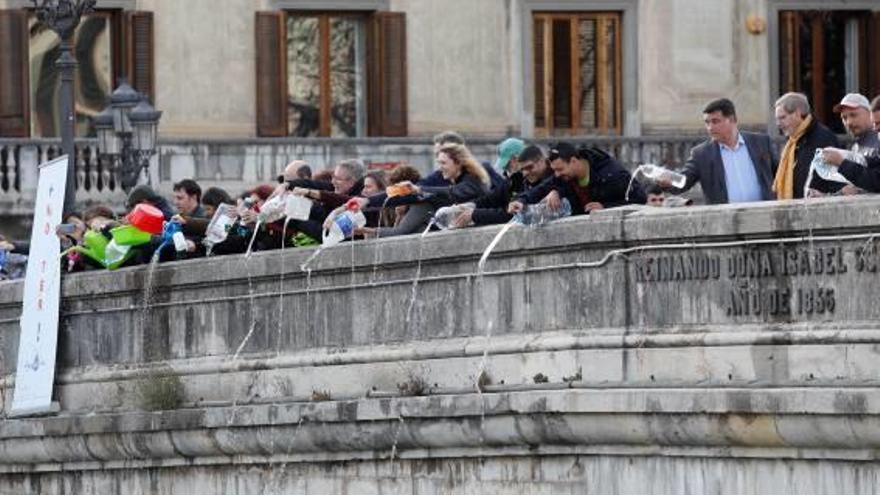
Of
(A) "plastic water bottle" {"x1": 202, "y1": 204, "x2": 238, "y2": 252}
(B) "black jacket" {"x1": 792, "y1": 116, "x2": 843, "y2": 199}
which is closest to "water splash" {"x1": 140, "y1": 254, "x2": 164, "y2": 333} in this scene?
(A) "plastic water bottle" {"x1": 202, "y1": 204, "x2": 238, "y2": 252}

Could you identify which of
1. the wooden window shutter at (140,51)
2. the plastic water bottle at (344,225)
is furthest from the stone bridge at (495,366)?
the wooden window shutter at (140,51)

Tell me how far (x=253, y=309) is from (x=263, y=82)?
70.0ft

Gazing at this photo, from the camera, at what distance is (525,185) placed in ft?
84.8

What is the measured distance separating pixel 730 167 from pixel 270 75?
81.6ft

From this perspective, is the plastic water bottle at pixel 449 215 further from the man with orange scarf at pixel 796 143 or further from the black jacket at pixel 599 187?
the man with orange scarf at pixel 796 143

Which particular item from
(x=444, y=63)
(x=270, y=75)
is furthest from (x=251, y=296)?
(x=444, y=63)

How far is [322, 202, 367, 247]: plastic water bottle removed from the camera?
89.5 ft

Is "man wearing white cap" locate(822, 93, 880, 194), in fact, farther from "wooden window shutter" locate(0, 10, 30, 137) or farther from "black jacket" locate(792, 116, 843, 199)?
"wooden window shutter" locate(0, 10, 30, 137)

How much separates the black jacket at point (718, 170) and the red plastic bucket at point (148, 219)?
651 centimetres

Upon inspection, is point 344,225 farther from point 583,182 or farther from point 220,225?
point 583,182

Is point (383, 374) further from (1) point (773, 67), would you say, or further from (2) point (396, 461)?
(1) point (773, 67)

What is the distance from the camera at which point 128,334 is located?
30.0 meters

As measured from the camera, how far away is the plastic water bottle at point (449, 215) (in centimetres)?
2572

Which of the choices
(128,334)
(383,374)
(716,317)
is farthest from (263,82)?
(716,317)
